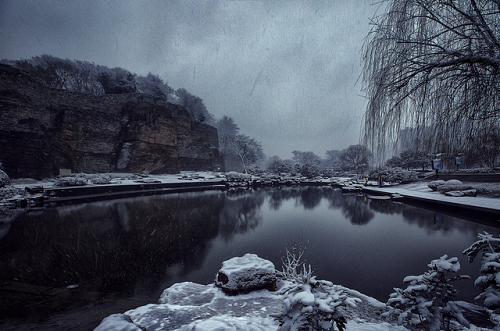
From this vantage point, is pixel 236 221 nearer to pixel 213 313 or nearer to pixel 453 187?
pixel 213 313

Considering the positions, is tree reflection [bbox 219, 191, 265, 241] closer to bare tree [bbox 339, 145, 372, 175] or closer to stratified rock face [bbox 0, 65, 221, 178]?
bare tree [bbox 339, 145, 372, 175]

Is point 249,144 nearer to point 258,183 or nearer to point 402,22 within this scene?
point 258,183

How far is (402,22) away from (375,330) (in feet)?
10.3

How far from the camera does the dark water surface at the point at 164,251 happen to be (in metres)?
2.84

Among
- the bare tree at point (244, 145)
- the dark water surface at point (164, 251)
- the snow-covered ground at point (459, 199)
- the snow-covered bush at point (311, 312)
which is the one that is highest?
the bare tree at point (244, 145)

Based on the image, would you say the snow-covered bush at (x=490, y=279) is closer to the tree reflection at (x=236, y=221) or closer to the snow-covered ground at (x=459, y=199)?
the tree reflection at (x=236, y=221)

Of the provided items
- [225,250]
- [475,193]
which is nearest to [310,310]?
[225,250]

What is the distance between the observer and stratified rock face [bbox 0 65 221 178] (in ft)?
47.4

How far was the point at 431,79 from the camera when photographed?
1.96 metres

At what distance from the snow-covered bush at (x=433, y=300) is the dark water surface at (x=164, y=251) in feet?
6.15

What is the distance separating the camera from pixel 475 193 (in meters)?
9.16

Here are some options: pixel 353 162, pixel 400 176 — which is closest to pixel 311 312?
pixel 400 176

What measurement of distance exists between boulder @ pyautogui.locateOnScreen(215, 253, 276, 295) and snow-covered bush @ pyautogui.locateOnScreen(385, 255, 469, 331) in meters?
1.84

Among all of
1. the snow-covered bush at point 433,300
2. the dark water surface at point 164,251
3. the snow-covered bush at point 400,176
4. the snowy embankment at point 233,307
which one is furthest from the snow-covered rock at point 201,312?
the snow-covered bush at point 400,176
